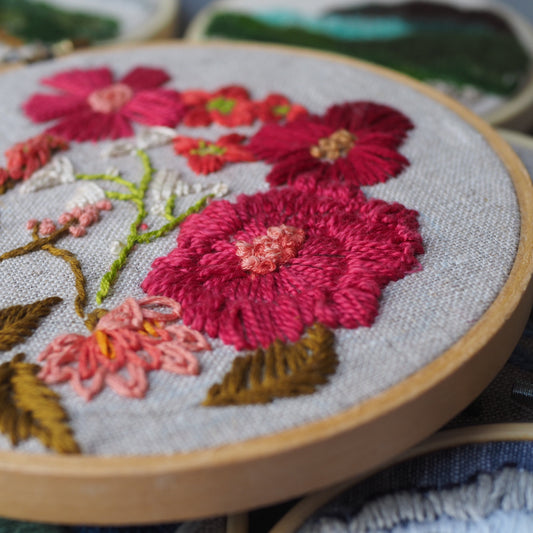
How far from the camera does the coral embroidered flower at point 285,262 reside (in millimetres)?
571

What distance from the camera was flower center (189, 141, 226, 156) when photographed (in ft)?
2.60

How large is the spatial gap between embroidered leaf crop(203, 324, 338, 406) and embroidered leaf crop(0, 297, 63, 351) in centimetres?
17

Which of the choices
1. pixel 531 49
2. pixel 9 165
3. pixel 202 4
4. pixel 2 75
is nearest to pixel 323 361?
pixel 9 165

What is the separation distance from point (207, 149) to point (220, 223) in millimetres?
165

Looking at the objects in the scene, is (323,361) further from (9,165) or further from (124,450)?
(9,165)

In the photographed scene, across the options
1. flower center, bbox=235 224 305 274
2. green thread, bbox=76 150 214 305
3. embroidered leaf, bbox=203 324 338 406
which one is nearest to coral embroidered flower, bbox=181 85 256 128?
green thread, bbox=76 150 214 305

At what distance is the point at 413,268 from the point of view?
24.4 inches

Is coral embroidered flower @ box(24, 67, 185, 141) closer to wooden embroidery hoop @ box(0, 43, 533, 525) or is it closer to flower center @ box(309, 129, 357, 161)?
flower center @ box(309, 129, 357, 161)

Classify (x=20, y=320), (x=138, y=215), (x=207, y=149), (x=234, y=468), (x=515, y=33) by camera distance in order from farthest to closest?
(x=515, y=33)
(x=207, y=149)
(x=138, y=215)
(x=20, y=320)
(x=234, y=468)

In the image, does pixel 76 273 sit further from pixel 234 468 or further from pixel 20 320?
pixel 234 468

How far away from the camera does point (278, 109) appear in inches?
34.4

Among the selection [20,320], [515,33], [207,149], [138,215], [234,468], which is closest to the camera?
[234,468]

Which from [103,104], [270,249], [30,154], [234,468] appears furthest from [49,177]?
[234,468]

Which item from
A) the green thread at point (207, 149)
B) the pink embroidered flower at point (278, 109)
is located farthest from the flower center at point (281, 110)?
the green thread at point (207, 149)
